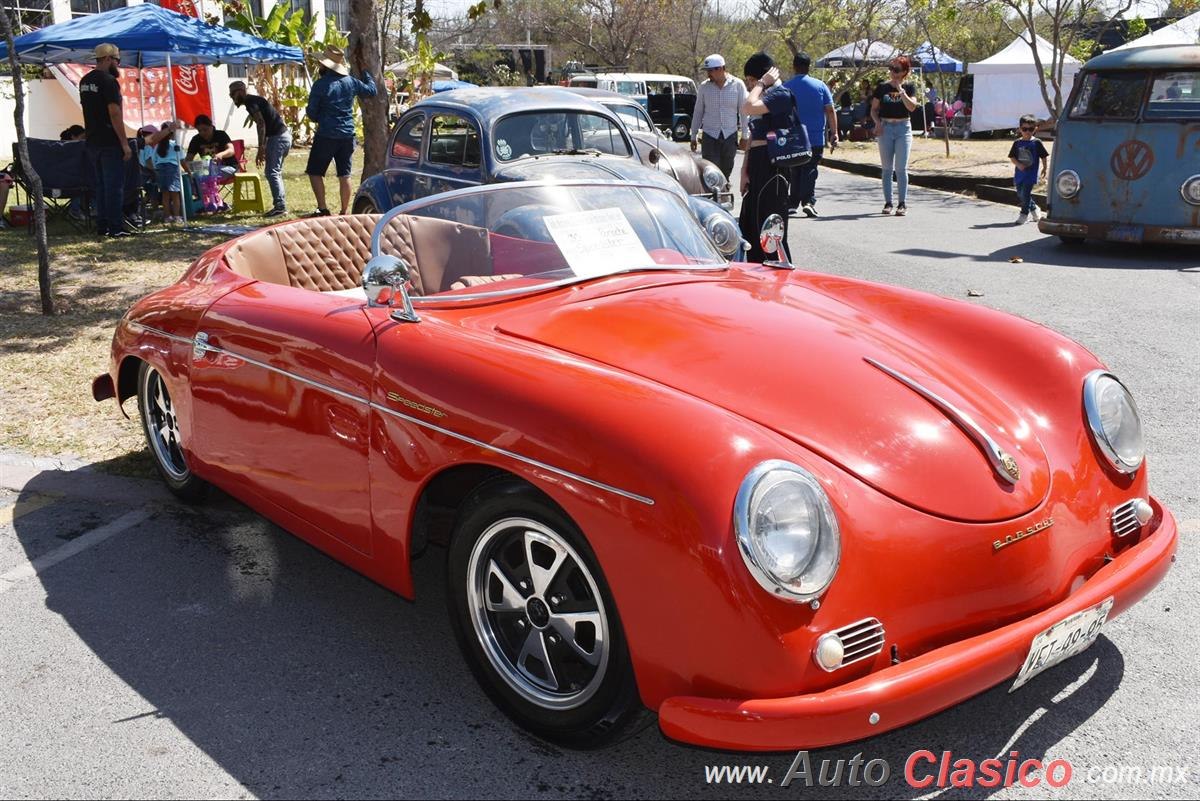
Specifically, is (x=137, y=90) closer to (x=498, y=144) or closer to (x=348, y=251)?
(x=498, y=144)

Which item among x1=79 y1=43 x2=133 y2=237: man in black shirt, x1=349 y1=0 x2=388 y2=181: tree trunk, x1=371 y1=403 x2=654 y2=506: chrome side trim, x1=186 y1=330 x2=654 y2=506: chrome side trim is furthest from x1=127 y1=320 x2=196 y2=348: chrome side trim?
x1=349 y1=0 x2=388 y2=181: tree trunk

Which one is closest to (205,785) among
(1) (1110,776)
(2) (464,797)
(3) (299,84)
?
(2) (464,797)

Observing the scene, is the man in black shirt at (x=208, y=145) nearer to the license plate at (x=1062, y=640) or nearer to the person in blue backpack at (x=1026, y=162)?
the person in blue backpack at (x=1026, y=162)

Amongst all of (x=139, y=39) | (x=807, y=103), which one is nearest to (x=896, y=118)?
(x=807, y=103)

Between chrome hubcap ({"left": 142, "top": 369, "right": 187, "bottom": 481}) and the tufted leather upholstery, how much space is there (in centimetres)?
64

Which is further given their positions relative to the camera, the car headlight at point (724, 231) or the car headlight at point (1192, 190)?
the car headlight at point (1192, 190)

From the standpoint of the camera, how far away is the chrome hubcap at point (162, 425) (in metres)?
4.68

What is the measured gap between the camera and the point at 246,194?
14125 mm

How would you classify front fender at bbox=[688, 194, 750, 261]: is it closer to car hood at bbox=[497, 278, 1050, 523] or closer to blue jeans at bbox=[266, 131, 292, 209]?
car hood at bbox=[497, 278, 1050, 523]

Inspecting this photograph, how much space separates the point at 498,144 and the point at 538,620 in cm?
707

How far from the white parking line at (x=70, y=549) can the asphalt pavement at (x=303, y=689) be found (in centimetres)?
1

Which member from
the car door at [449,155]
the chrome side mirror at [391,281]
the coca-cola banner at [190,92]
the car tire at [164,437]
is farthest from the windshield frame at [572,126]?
the coca-cola banner at [190,92]

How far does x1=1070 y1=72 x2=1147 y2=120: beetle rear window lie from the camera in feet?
35.2

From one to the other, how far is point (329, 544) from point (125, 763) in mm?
884
